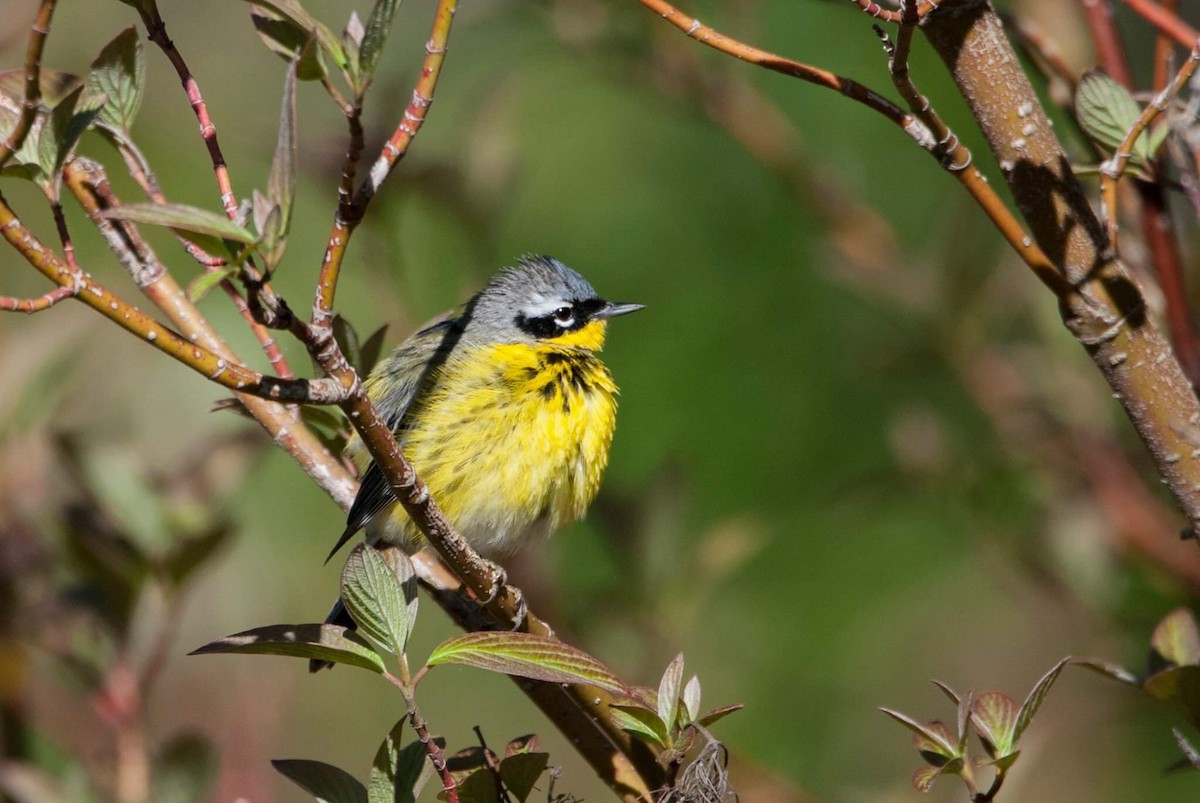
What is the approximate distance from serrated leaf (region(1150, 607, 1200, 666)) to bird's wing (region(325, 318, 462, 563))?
6.19 feet

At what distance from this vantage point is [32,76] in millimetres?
1286

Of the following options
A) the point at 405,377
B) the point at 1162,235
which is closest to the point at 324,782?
the point at 1162,235

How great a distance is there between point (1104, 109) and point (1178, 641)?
790 millimetres

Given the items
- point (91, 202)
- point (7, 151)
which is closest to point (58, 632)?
point (91, 202)

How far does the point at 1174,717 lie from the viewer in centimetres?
417

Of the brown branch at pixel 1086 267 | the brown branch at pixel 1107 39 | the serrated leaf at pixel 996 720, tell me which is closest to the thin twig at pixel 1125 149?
the brown branch at pixel 1086 267

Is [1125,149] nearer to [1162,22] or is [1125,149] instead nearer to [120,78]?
[1162,22]

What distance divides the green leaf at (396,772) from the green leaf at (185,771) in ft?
2.86

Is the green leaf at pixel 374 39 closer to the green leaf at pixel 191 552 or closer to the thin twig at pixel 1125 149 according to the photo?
the thin twig at pixel 1125 149

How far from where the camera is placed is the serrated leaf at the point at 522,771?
1690 mm

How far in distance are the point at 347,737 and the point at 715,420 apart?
205cm

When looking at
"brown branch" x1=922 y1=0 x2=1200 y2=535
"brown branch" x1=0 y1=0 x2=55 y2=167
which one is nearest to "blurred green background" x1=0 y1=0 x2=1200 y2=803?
"brown branch" x1=922 y1=0 x2=1200 y2=535

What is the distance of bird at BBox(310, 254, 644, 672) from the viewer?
11.2ft

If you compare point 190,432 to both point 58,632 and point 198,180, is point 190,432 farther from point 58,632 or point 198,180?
point 198,180
